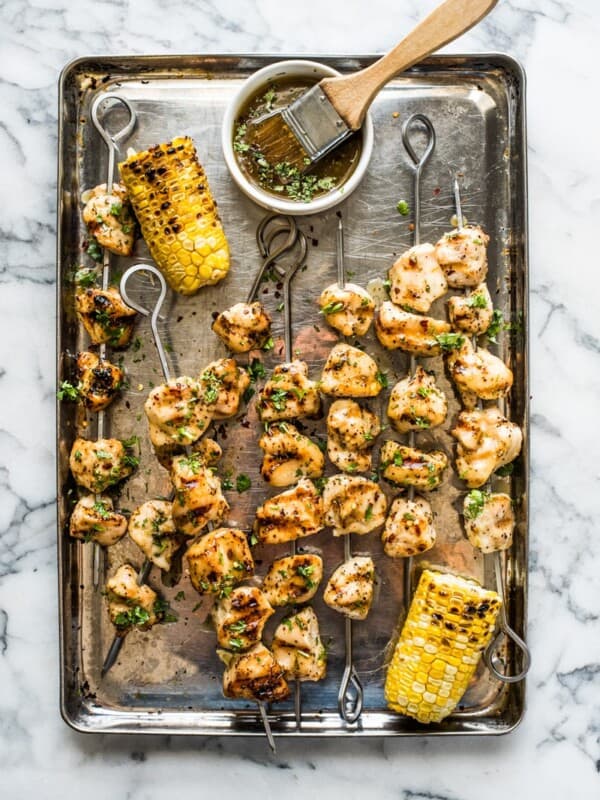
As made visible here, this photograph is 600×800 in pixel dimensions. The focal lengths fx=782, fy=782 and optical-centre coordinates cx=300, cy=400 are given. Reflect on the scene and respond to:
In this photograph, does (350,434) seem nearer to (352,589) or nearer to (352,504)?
(352,504)

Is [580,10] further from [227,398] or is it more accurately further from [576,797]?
[576,797]

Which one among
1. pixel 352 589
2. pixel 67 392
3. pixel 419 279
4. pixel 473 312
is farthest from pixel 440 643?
pixel 67 392

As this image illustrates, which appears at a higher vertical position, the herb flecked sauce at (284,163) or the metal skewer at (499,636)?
the herb flecked sauce at (284,163)

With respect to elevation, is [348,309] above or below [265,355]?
above

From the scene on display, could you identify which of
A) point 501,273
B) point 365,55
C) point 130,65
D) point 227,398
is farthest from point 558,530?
point 130,65

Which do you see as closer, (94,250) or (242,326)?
(242,326)

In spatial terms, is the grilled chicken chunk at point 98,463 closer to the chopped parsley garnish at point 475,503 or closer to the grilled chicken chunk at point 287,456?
Answer: the grilled chicken chunk at point 287,456

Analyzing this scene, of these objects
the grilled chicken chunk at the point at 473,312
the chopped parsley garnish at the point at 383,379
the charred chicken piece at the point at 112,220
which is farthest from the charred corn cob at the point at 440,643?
the charred chicken piece at the point at 112,220
